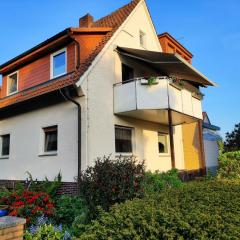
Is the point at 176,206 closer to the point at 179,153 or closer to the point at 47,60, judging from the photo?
the point at 47,60

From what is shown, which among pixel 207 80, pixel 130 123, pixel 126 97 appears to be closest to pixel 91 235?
pixel 126 97

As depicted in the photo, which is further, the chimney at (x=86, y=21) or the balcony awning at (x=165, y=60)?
the chimney at (x=86, y=21)

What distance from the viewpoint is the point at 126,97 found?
40.0 feet

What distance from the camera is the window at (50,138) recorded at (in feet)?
39.5

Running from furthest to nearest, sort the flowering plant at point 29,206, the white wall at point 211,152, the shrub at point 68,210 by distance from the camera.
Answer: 1. the white wall at point 211,152
2. the shrub at point 68,210
3. the flowering plant at point 29,206

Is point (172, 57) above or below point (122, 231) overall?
above

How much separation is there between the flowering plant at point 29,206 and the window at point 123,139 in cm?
479

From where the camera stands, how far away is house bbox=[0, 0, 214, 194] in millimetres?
11188

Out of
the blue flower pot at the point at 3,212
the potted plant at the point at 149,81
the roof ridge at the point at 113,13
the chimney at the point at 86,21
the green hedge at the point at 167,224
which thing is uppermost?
the roof ridge at the point at 113,13

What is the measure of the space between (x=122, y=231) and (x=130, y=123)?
9788mm

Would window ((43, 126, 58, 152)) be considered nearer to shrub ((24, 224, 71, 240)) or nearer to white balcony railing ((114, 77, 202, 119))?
white balcony railing ((114, 77, 202, 119))

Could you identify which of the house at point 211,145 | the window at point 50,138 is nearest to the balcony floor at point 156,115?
the window at point 50,138

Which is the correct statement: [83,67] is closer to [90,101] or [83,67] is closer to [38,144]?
[90,101]

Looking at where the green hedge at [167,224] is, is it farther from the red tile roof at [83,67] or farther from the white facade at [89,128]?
the red tile roof at [83,67]
